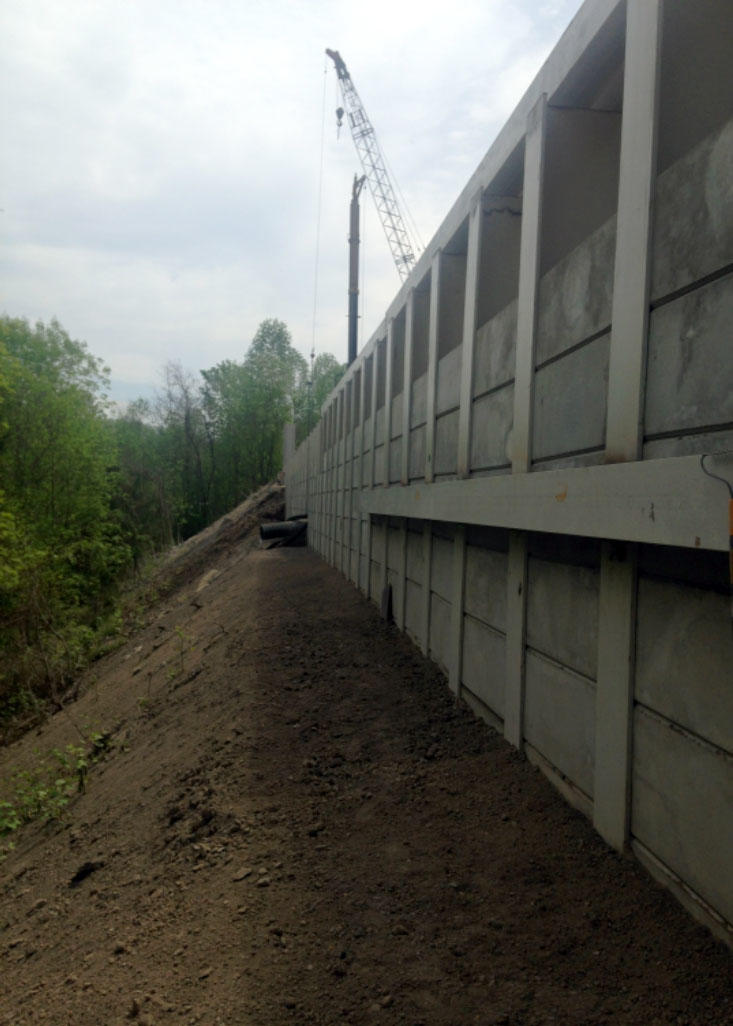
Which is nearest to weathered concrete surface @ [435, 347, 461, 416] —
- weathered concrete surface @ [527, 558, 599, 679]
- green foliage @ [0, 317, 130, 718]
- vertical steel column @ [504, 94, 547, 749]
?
vertical steel column @ [504, 94, 547, 749]

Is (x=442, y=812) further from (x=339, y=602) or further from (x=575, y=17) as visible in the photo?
(x=339, y=602)

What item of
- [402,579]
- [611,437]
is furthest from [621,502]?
[402,579]

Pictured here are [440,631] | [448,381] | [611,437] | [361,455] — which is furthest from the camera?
[361,455]

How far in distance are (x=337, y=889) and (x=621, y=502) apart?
2.20 meters

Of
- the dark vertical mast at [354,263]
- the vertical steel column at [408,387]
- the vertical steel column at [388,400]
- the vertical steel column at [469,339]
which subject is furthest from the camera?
the dark vertical mast at [354,263]

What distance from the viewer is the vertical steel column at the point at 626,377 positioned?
118 inches

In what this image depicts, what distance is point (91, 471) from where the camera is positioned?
32875mm

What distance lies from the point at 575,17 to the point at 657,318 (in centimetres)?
196

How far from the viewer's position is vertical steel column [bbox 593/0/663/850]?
3.01 meters

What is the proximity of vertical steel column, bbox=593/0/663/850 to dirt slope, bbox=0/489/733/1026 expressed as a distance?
0.42 meters

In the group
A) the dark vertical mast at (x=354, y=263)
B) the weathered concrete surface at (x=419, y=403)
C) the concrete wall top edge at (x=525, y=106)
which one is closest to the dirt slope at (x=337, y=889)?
the weathered concrete surface at (x=419, y=403)

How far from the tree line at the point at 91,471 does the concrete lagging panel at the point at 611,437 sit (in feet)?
37.8

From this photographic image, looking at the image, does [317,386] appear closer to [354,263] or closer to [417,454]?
[354,263]

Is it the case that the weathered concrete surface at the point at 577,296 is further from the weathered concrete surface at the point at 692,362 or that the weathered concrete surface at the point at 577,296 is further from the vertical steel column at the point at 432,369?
the vertical steel column at the point at 432,369
